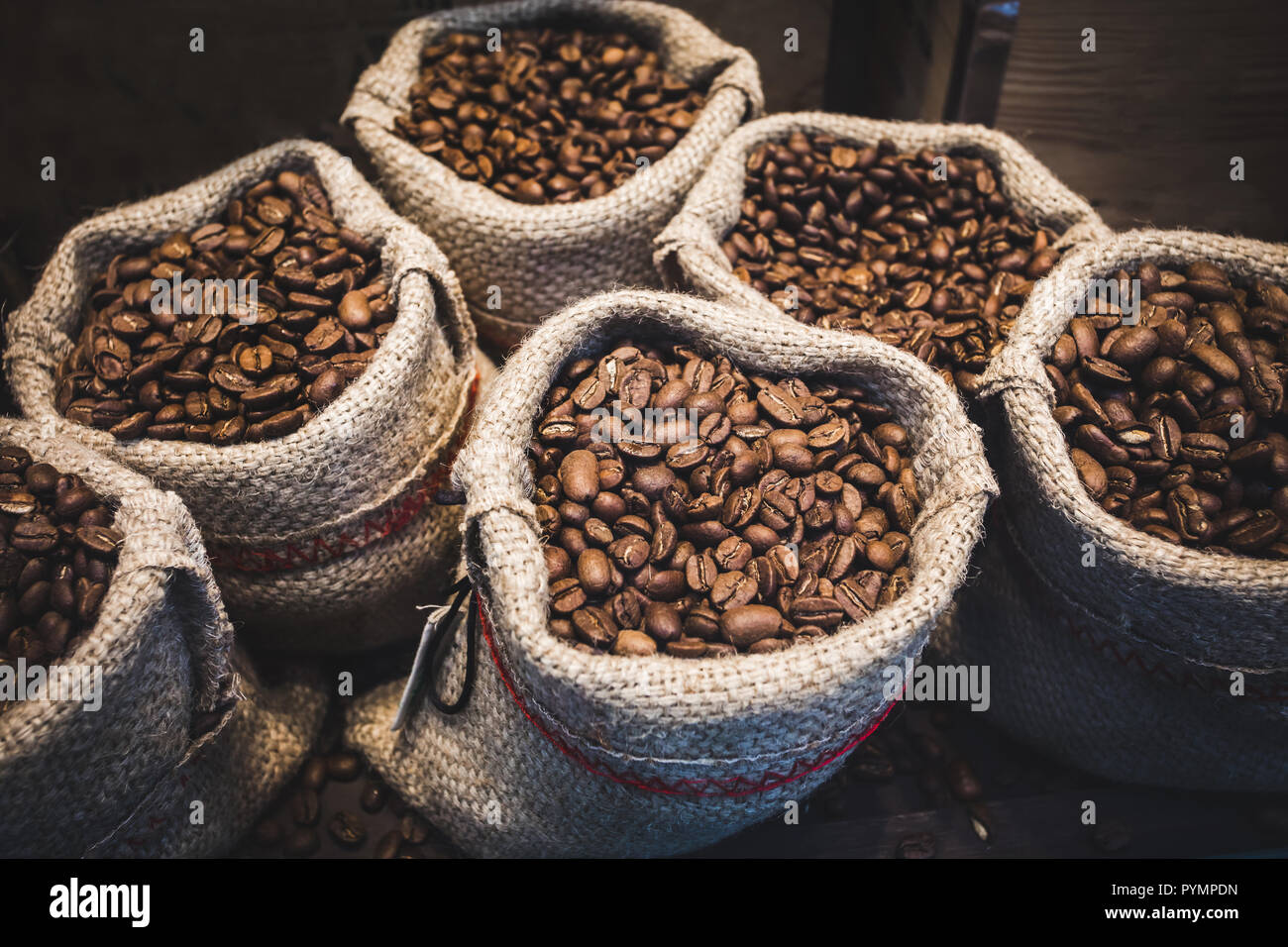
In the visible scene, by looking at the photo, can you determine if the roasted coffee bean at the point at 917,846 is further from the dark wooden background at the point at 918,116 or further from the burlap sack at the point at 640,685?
the burlap sack at the point at 640,685

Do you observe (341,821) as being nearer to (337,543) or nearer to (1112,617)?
(337,543)

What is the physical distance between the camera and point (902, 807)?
1.65 metres

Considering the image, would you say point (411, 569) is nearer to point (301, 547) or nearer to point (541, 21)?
point (301, 547)

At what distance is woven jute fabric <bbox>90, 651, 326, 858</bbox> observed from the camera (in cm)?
131

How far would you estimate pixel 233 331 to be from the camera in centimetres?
146

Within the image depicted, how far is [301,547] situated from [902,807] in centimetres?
118

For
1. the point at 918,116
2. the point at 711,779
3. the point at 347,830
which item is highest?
the point at 918,116

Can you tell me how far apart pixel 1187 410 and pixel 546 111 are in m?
1.33

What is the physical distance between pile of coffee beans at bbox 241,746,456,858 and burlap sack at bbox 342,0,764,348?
93 centimetres

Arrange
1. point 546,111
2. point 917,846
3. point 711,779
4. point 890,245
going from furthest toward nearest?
point 546,111 → point 890,245 → point 917,846 → point 711,779

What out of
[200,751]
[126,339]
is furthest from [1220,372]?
[126,339]

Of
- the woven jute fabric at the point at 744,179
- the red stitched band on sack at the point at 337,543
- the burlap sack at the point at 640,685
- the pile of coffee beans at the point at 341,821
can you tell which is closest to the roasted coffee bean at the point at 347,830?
the pile of coffee beans at the point at 341,821

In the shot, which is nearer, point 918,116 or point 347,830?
point 347,830

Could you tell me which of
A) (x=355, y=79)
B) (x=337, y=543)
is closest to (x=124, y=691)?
(x=337, y=543)
